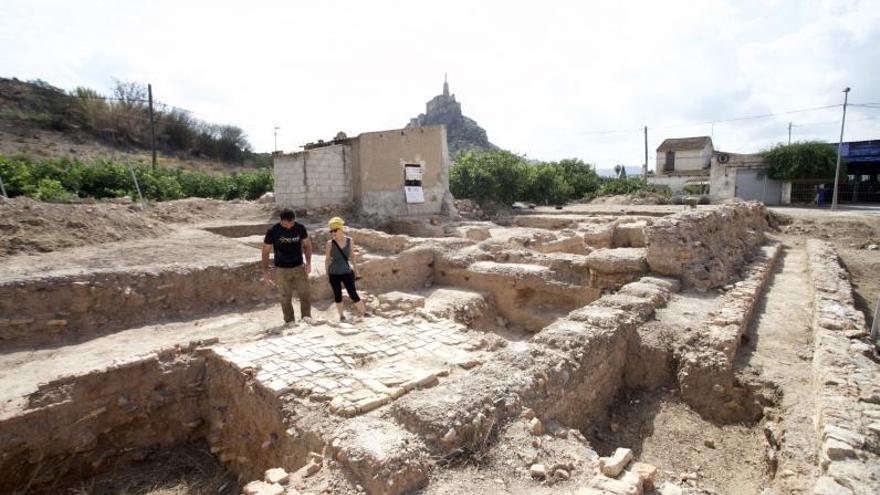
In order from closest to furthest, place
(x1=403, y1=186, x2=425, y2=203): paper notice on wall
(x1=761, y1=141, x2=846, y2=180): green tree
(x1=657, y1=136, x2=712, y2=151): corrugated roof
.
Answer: (x1=403, y1=186, x2=425, y2=203): paper notice on wall < (x1=761, y1=141, x2=846, y2=180): green tree < (x1=657, y1=136, x2=712, y2=151): corrugated roof

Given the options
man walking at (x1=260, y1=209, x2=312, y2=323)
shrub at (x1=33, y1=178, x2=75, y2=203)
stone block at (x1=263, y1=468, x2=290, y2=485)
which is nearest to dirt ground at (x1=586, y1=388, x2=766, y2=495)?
stone block at (x1=263, y1=468, x2=290, y2=485)

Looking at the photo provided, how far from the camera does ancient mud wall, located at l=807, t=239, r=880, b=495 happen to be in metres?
2.60

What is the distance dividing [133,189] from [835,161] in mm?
33424

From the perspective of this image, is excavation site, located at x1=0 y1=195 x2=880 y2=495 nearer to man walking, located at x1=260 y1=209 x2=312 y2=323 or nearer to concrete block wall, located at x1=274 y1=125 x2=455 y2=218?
man walking, located at x1=260 y1=209 x2=312 y2=323

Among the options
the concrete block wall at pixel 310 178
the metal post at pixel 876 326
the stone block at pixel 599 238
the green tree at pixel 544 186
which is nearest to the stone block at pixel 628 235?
the stone block at pixel 599 238

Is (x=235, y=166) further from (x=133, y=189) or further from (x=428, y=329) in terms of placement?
(x=428, y=329)

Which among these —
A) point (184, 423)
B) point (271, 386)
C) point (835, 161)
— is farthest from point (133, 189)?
point (835, 161)

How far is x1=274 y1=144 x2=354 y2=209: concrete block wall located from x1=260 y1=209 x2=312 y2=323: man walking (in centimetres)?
884

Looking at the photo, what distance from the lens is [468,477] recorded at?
272 cm

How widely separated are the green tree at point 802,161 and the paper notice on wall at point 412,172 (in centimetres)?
2157

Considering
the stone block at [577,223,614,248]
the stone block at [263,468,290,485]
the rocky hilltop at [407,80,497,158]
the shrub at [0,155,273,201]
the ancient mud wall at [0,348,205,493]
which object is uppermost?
the rocky hilltop at [407,80,497,158]

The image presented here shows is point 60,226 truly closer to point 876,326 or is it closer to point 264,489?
point 264,489

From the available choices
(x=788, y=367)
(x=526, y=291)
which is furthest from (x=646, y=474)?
(x=526, y=291)

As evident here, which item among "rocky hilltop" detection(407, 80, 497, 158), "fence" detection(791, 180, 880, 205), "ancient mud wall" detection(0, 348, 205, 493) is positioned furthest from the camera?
"rocky hilltop" detection(407, 80, 497, 158)
